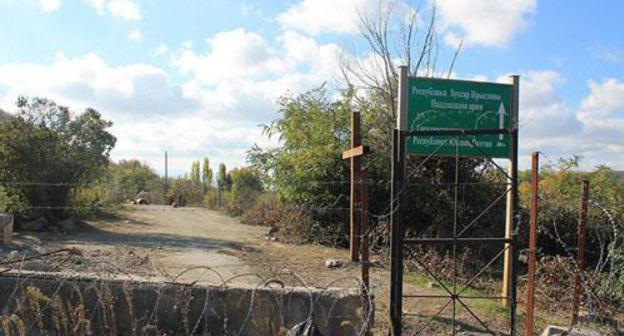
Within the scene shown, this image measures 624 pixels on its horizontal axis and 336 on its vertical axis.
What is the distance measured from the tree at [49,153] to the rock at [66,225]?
0.34 m

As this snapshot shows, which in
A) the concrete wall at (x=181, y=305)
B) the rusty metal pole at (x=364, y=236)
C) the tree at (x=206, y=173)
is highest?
the tree at (x=206, y=173)

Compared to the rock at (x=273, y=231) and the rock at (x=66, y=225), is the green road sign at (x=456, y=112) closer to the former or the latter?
the rock at (x=273, y=231)

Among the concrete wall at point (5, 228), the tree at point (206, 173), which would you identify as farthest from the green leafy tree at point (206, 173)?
the concrete wall at point (5, 228)

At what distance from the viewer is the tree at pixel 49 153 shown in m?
14.7

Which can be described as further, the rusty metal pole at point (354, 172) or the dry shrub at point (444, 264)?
the dry shrub at point (444, 264)

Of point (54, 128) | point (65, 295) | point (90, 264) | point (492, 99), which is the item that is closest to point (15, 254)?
point (90, 264)

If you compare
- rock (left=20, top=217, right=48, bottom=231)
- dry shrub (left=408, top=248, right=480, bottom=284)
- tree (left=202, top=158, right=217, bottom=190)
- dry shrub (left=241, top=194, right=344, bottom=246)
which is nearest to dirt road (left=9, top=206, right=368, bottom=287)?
dry shrub (left=241, top=194, right=344, bottom=246)

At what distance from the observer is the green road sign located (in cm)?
788

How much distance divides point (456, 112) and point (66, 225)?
11.1 meters

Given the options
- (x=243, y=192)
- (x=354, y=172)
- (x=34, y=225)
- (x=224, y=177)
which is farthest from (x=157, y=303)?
(x=224, y=177)

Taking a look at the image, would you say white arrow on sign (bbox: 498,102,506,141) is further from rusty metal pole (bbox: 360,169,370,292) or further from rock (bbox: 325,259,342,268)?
rock (bbox: 325,259,342,268)

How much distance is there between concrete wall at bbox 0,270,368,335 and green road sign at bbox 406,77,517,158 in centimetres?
255

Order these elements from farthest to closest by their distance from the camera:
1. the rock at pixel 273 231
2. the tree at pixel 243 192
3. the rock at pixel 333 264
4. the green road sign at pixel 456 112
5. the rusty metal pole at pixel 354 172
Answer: the tree at pixel 243 192 < the rock at pixel 273 231 < the rock at pixel 333 264 < the green road sign at pixel 456 112 < the rusty metal pole at pixel 354 172

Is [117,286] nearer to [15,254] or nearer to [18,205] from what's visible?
[15,254]
